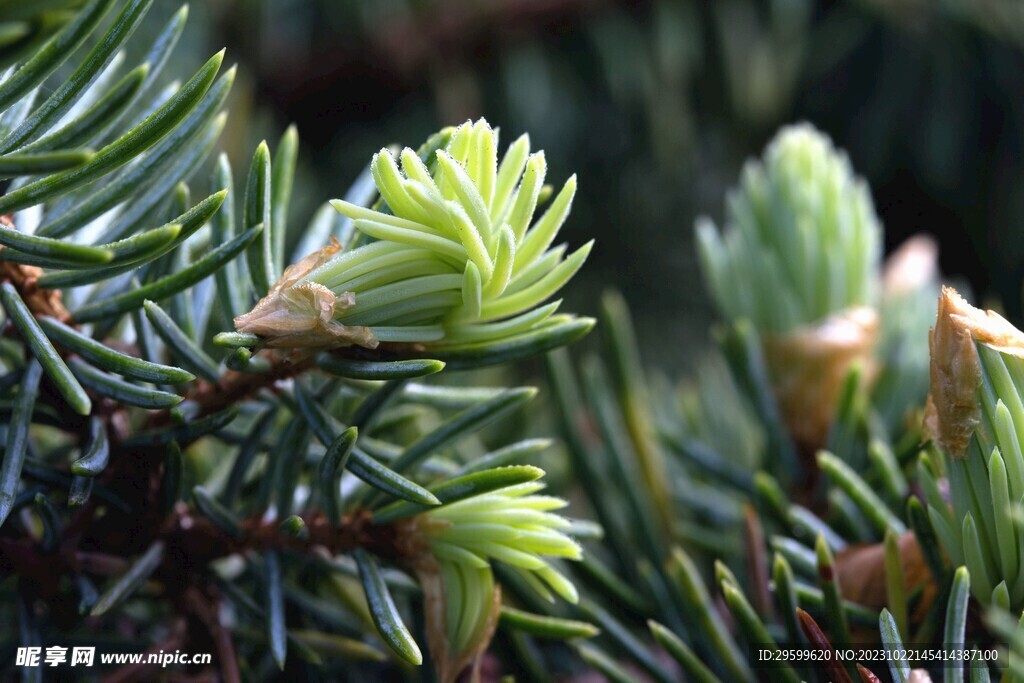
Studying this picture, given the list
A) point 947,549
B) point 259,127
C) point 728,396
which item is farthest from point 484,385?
point 947,549

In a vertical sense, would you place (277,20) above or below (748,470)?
above

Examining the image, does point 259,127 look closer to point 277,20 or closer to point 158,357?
point 277,20

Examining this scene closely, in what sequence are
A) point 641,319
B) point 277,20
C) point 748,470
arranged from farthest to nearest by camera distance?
point 641,319
point 277,20
point 748,470

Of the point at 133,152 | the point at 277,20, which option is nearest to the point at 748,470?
the point at 133,152

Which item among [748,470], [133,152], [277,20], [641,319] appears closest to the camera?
[133,152]

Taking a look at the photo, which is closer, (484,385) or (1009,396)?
(1009,396)

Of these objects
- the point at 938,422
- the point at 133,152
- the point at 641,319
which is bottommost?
the point at 641,319
